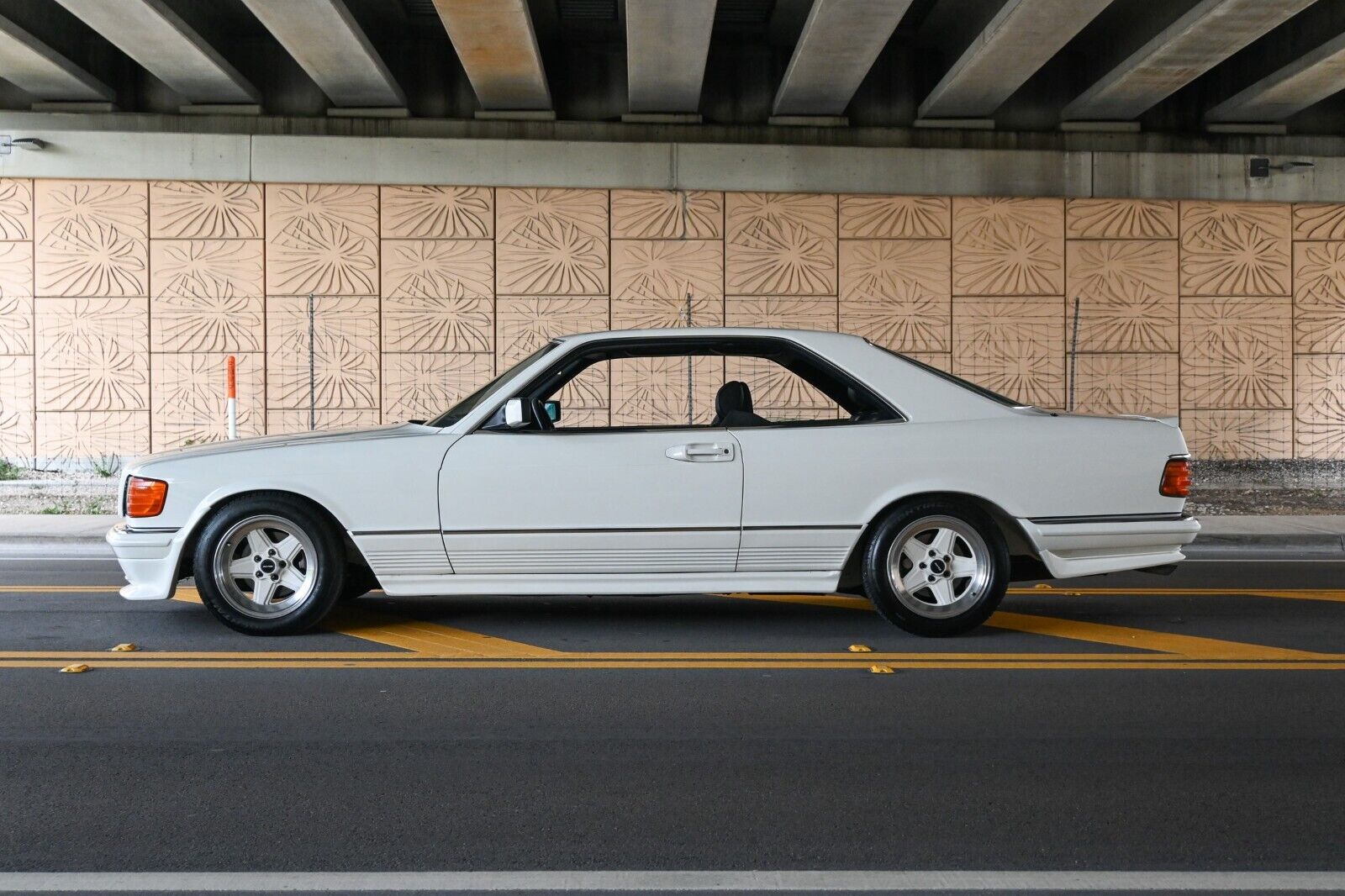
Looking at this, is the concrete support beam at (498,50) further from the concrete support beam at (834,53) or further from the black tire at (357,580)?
the black tire at (357,580)

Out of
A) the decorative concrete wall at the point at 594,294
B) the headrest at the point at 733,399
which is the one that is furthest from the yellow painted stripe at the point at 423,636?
the decorative concrete wall at the point at 594,294

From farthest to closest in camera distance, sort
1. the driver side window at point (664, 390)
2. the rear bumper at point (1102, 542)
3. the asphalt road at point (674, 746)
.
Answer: the driver side window at point (664, 390) < the rear bumper at point (1102, 542) < the asphalt road at point (674, 746)

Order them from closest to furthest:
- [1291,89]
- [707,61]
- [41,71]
→ 1. [41,71]
2. [1291,89]
3. [707,61]

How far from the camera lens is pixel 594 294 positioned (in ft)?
57.2

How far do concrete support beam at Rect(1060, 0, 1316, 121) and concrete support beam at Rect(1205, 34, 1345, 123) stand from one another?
100 centimetres

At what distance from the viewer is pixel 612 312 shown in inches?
687

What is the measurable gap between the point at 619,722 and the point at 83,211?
15872mm

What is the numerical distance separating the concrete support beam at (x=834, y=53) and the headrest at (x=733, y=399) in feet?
27.4

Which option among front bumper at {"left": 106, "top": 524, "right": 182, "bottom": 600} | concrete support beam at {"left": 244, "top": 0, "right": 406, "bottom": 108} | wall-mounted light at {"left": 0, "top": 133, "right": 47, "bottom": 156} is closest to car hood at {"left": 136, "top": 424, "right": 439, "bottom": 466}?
A: front bumper at {"left": 106, "top": 524, "right": 182, "bottom": 600}

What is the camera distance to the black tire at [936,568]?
5.94 meters

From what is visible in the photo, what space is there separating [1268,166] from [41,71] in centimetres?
1788

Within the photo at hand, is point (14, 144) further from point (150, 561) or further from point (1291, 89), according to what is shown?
point (1291, 89)

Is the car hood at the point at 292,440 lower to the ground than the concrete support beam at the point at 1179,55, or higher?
lower

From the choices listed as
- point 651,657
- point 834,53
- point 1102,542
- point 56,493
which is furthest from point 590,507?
point 56,493
